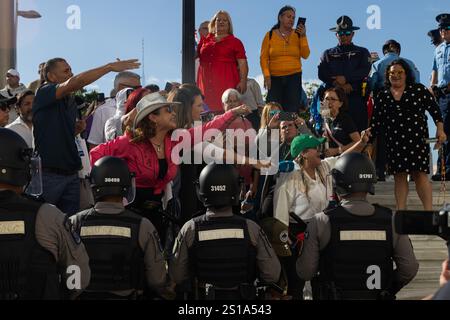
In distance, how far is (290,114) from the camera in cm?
744

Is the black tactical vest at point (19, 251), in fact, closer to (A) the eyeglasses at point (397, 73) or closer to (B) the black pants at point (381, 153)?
(A) the eyeglasses at point (397, 73)

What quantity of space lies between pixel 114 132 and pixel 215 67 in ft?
6.48

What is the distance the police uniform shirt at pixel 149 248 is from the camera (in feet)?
16.5

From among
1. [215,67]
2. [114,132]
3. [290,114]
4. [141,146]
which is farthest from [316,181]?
[215,67]

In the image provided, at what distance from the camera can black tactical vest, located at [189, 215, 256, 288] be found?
198 inches

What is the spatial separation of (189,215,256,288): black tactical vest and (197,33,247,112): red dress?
13.1ft

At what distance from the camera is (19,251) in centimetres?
426

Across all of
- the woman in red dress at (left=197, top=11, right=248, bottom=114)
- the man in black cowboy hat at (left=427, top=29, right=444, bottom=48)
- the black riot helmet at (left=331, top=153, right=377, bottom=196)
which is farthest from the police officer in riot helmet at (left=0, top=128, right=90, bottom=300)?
the man in black cowboy hat at (left=427, top=29, right=444, bottom=48)

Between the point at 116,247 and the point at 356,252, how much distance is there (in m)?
1.68

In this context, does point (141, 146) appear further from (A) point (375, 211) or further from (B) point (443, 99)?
(B) point (443, 99)

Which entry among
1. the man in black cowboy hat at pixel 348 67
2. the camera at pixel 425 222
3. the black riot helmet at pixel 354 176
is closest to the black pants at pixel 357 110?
the man in black cowboy hat at pixel 348 67

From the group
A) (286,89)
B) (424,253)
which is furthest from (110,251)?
(286,89)

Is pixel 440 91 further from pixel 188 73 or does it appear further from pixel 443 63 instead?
pixel 188 73

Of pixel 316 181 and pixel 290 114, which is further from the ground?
pixel 290 114
